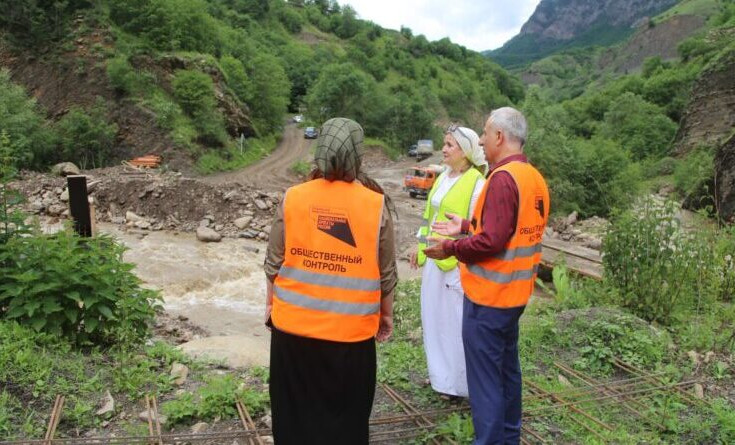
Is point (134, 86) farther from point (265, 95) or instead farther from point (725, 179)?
point (725, 179)

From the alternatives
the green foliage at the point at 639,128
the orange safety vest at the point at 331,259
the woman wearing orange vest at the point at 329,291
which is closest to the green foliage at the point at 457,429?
the woman wearing orange vest at the point at 329,291

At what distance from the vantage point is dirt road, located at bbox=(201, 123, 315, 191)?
85.8 feet

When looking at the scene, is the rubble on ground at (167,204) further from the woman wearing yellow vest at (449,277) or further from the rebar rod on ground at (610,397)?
the rebar rod on ground at (610,397)

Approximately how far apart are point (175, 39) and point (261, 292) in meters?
25.3

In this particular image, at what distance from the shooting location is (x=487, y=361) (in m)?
2.81

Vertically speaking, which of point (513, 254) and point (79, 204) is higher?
point (513, 254)

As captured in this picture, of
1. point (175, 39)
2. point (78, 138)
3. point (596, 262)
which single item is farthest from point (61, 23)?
point (596, 262)

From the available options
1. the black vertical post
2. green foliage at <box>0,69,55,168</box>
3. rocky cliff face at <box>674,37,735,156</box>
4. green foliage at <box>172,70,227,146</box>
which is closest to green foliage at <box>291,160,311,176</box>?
green foliage at <box>172,70,227,146</box>

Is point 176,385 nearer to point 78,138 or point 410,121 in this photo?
point 78,138

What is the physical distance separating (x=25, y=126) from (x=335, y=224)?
2586 cm

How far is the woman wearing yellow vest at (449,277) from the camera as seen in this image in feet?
11.7

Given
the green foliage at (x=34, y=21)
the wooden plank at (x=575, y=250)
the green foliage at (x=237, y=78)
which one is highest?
the green foliage at (x=34, y=21)

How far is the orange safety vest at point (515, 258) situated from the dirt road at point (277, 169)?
18.8 meters

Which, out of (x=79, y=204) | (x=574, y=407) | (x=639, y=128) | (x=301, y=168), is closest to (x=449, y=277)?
(x=574, y=407)
